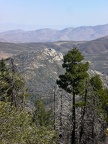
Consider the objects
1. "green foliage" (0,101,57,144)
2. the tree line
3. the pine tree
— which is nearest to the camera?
"green foliage" (0,101,57,144)

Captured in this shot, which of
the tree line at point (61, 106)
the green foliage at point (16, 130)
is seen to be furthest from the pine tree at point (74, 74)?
the green foliage at point (16, 130)

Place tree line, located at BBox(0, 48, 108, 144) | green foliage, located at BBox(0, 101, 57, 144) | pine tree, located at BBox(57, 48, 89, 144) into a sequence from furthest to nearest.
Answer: pine tree, located at BBox(57, 48, 89, 144) → tree line, located at BBox(0, 48, 108, 144) → green foliage, located at BBox(0, 101, 57, 144)

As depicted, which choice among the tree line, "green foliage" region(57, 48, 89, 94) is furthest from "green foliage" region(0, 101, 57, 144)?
"green foliage" region(57, 48, 89, 94)

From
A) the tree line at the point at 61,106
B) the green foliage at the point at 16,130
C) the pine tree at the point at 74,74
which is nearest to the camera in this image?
the green foliage at the point at 16,130

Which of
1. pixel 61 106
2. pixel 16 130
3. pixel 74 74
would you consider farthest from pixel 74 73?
pixel 16 130

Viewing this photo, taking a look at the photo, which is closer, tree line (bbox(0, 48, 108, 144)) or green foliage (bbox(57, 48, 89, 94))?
tree line (bbox(0, 48, 108, 144))

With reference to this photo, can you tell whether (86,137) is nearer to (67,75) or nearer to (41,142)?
(67,75)

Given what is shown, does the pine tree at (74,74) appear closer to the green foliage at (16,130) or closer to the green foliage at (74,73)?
the green foliage at (74,73)

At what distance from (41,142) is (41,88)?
178m

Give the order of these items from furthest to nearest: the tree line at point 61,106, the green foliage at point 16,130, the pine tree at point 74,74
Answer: the pine tree at point 74,74 → the tree line at point 61,106 → the green foliage at point 16,130

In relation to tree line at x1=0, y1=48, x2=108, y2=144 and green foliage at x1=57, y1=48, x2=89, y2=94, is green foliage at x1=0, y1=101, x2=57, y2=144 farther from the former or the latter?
green foliage at x1=57, y1=48, x2=89, y2=94

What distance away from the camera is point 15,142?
20562 mm

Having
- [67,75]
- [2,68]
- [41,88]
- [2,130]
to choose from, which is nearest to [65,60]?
[67,75]

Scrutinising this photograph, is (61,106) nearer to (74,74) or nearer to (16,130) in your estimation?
(74,74)
